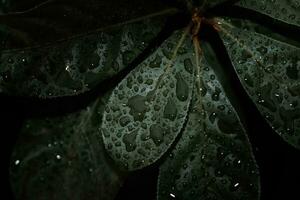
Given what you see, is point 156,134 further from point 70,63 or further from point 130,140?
point 70,63

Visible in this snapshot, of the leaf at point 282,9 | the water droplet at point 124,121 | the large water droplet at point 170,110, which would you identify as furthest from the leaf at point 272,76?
the water droplet at point 124,121

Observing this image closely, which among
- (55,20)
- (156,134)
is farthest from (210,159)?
(55,20)

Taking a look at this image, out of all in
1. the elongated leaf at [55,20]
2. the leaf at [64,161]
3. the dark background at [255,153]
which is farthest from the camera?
the dark background at [255,153]

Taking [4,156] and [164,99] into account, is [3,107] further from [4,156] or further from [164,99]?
[164,99]

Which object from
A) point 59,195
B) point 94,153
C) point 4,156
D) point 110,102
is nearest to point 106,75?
point 110,102

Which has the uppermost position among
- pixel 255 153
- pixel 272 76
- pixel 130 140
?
pixel 272 76

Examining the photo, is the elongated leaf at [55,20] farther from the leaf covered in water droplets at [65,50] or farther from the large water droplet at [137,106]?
the large water droplet at [137,106]
